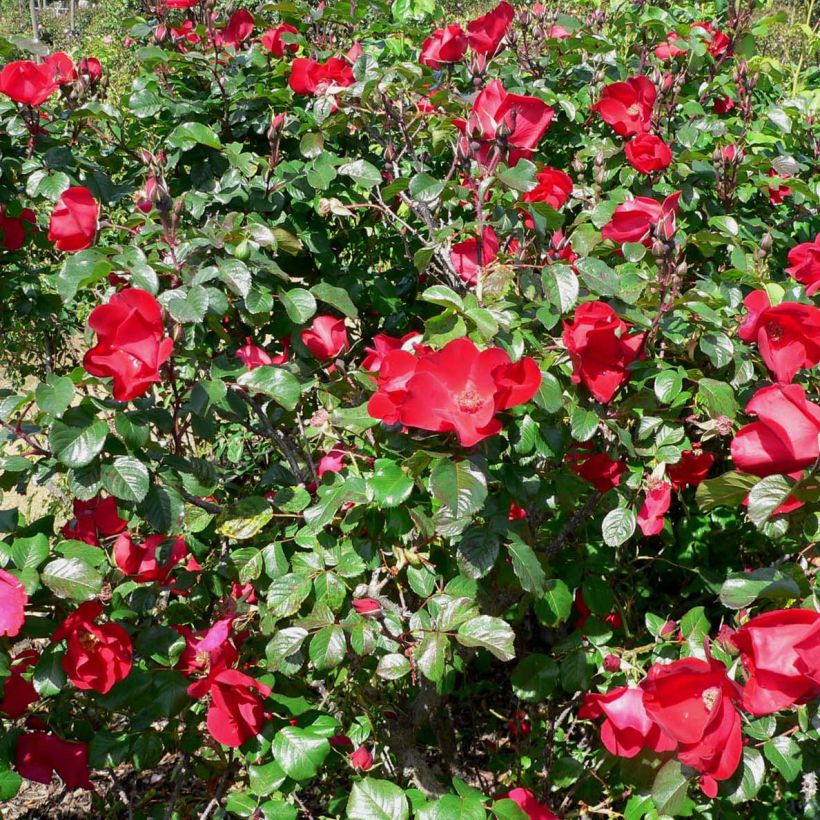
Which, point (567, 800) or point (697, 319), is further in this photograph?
point (567, 800)

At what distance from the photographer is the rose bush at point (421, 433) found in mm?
1027

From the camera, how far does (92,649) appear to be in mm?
1184

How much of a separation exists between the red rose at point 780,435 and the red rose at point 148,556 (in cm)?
80

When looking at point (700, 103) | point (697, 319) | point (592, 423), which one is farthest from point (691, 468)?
point (700, 103)

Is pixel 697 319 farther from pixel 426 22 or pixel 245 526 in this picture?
pixel 426 22

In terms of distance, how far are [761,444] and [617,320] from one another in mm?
261

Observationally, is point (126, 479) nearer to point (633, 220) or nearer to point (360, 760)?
point (360, 760)

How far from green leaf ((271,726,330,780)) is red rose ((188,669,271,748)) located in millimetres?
51

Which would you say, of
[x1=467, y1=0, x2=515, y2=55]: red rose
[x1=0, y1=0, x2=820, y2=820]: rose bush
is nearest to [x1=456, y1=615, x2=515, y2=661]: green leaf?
[x1=0, y1=0, x2=820, y2=820]: rose bush

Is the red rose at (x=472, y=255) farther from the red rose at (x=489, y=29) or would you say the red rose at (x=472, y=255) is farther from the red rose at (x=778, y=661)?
the red rose at (x=778, y=661)

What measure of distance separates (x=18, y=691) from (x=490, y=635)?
0.71 m

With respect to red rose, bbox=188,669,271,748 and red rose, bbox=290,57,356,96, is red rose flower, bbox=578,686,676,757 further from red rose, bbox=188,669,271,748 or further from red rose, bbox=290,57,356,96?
red rose, bbox=290,57,356,96

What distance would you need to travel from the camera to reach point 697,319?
4.23 feet

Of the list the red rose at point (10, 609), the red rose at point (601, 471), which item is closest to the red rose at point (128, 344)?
the red rose at point (10, 609)
